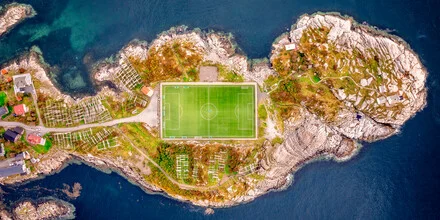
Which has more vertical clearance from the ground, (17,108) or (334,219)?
(17,108)

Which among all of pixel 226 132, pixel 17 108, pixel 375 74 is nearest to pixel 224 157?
pixel 226 132

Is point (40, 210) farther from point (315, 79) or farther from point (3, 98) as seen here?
point (315, 79)

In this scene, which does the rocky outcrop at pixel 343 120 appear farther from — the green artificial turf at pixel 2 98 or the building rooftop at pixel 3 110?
the green artificial turf at pixel 2 98

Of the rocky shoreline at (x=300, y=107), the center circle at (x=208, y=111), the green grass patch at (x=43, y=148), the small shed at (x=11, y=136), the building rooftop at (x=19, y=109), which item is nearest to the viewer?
the small shed at (x=11, y=136)

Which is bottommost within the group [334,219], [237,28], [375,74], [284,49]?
[334,219]

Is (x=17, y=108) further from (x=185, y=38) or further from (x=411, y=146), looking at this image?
(x=411, y=146)

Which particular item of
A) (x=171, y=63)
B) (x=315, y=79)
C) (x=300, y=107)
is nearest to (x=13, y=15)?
Answer: (x=171, y=63)

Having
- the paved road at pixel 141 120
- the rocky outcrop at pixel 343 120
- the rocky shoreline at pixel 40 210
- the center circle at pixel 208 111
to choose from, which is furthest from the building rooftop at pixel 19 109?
the rocky outcrop at pixel 343 120
